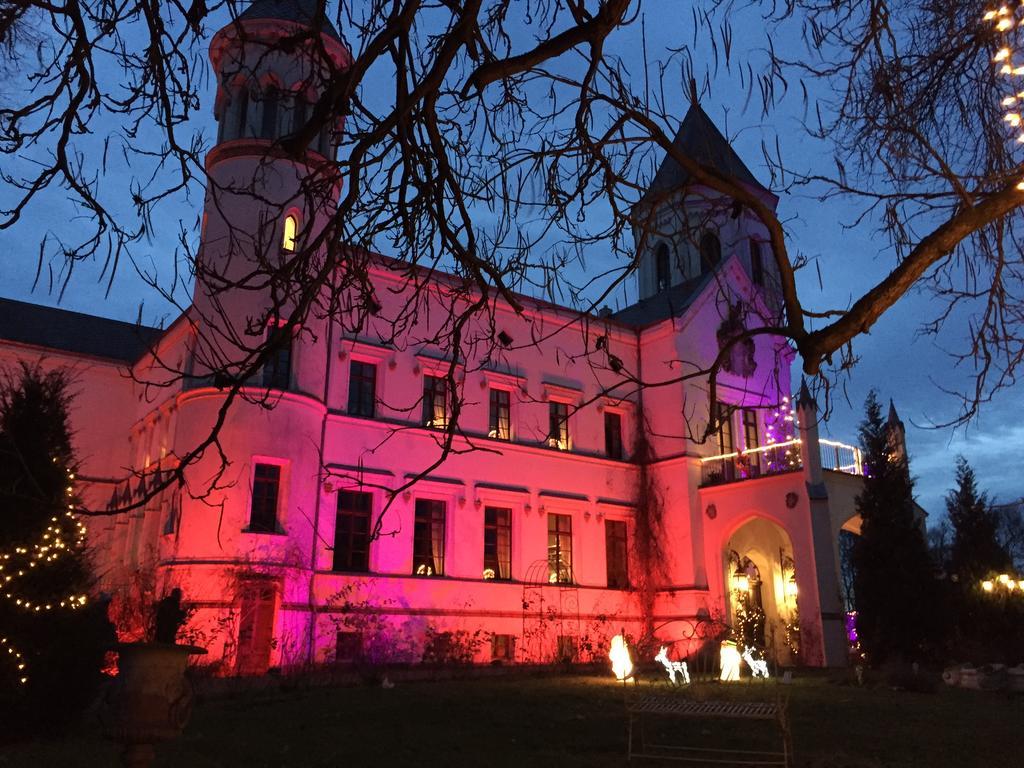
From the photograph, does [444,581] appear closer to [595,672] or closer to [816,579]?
[595,672]

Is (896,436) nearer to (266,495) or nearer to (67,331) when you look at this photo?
(266,495)

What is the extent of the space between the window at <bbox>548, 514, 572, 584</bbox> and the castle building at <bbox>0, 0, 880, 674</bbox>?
63 mm

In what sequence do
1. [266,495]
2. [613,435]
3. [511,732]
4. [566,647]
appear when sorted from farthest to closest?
1. [613,435]
2. [566,647]
3. [266,495]
4. [511,732]

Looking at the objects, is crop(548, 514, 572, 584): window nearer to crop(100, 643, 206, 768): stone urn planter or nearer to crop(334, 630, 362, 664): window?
crop(334, 630, 362, 664): window

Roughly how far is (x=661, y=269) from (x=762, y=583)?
14.8 metres

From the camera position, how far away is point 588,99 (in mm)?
4785

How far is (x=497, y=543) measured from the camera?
82.0ft

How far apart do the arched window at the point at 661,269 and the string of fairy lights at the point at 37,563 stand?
94.9 ft

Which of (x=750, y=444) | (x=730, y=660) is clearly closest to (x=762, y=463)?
(x=750, y=444)

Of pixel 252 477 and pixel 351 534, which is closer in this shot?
pixel 252 477

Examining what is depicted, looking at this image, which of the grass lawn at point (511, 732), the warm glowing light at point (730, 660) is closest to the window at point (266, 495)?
the grass lawn at point (511, 732)

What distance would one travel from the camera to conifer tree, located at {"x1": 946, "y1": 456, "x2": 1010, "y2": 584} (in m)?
25.9

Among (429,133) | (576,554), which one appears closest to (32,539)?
(429,133)

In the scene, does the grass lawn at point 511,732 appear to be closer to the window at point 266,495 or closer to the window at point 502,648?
the window at point 266,495
